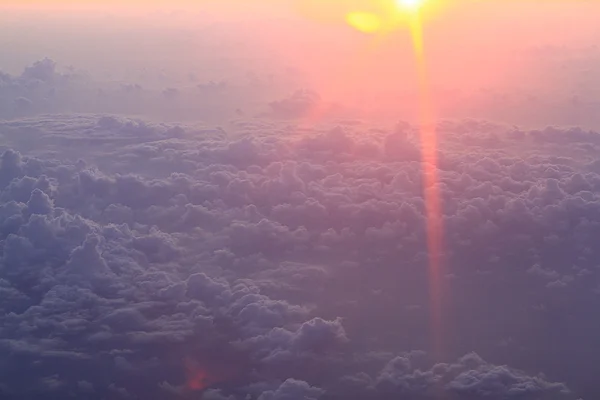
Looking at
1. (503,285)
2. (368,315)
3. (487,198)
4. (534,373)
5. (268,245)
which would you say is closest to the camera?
(534,373)

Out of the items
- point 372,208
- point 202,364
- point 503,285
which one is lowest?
point 202,364

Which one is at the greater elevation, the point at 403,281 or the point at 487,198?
the point at 487,198

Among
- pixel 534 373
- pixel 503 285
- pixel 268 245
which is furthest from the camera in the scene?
pixel 268 245

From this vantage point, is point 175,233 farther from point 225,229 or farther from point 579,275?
point 579,275

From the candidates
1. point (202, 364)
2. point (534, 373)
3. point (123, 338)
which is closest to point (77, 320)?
point (123, 338)

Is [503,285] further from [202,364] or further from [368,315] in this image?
[202,364]

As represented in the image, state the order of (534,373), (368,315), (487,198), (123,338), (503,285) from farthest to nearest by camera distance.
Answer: (487,198) < (503,285) < (368,315) < (123,338) < (534,373)

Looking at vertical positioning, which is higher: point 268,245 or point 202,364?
point 268,245

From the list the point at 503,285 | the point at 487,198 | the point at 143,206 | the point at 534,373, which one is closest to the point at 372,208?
the point at 487,198

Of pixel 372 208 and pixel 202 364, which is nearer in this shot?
pixel 202 364
